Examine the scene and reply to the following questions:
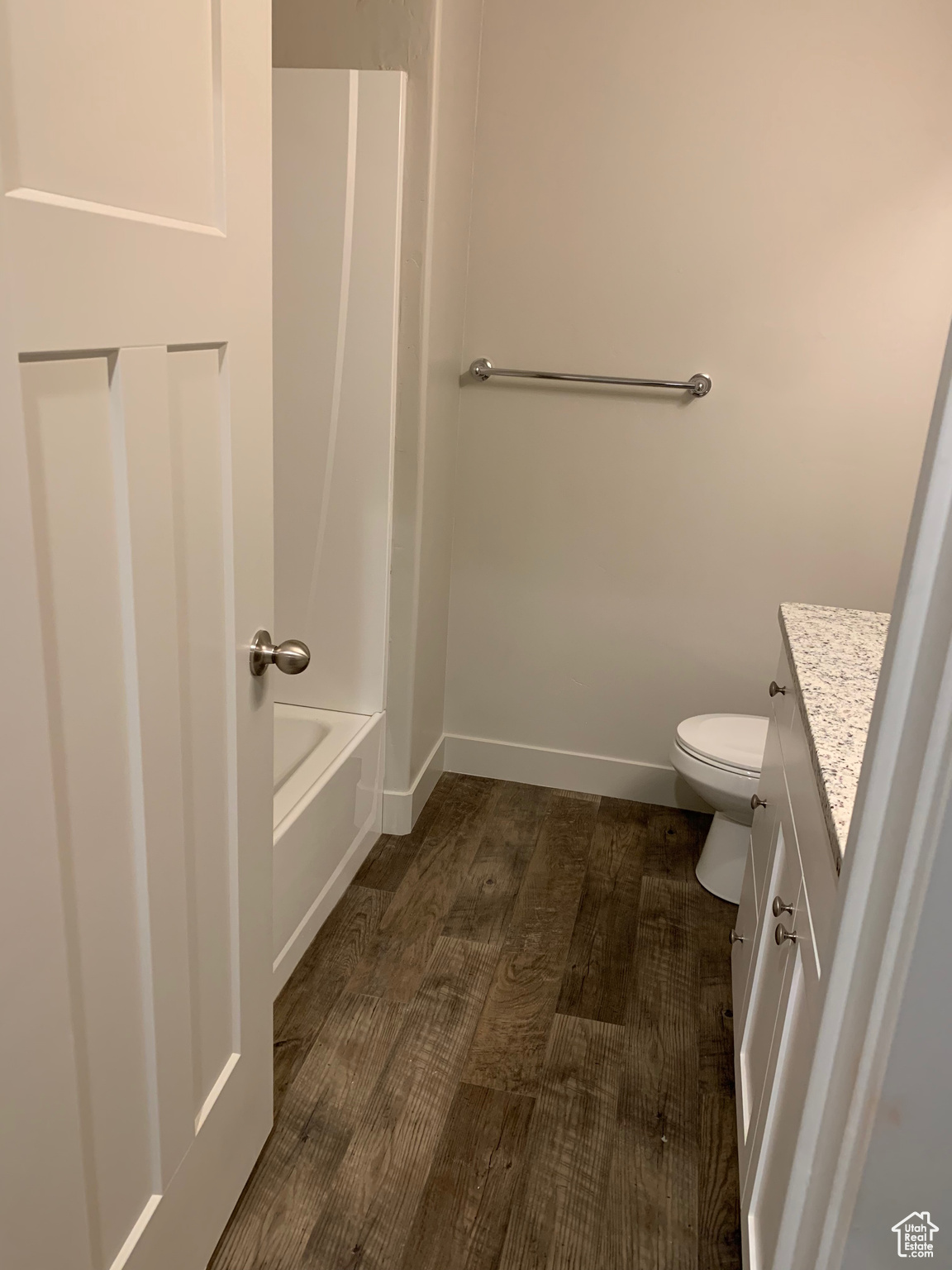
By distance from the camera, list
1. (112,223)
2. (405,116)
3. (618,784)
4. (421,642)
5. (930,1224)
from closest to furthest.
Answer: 1. (930,1224)
2. (112,223)
3. (405,116)
4. (421,642)
5. (618,784)

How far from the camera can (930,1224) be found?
50cm

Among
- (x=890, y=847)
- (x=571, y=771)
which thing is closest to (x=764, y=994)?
(x=890, y=847)

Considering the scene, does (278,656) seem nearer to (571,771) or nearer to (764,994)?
(764,994)

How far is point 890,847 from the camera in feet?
1.63

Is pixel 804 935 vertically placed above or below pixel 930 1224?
below

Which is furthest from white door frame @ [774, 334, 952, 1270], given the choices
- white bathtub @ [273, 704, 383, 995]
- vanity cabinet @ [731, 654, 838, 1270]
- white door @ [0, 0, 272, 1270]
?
white bathtub @ [273, 704, 383, 995]

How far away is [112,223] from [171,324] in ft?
0.46

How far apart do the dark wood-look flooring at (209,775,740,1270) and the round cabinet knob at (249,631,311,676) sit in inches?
34.1

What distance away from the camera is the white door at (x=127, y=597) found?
79 centimetres

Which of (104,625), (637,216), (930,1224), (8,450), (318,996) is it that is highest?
(637,216)

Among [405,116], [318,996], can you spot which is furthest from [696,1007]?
[405,116]

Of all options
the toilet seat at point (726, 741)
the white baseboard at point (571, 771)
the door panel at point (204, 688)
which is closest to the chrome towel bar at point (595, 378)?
the toilet seat at point (726, 741)

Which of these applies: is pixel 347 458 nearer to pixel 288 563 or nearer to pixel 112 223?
pixel 288 563

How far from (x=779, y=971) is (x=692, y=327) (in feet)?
5.68
